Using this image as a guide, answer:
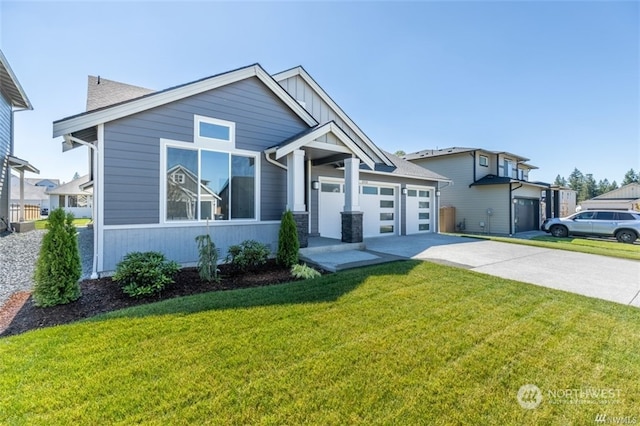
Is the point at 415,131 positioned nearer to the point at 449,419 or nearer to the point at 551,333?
the point at 551,333

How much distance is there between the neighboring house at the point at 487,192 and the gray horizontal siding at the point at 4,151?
2415cm

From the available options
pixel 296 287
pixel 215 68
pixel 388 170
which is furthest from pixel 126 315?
pixel 388 170

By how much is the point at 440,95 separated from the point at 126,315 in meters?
16.0

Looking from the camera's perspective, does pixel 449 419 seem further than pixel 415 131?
No

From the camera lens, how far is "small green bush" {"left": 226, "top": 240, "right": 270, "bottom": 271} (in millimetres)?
6520

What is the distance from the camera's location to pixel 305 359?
299cm

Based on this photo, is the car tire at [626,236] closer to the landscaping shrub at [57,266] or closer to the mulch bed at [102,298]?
the mulch bed at [102,298]

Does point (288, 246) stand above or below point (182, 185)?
below

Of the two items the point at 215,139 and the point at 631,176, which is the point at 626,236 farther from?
the point at 631,176

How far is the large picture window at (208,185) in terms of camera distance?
696 centimetres

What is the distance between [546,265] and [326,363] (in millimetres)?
7659

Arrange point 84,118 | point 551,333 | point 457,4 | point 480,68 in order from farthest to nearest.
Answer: point 480,68 < point 457,4 < point 84,118 < point 551,333

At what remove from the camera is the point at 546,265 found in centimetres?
762

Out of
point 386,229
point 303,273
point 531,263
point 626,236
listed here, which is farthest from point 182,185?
A: point 626,236
